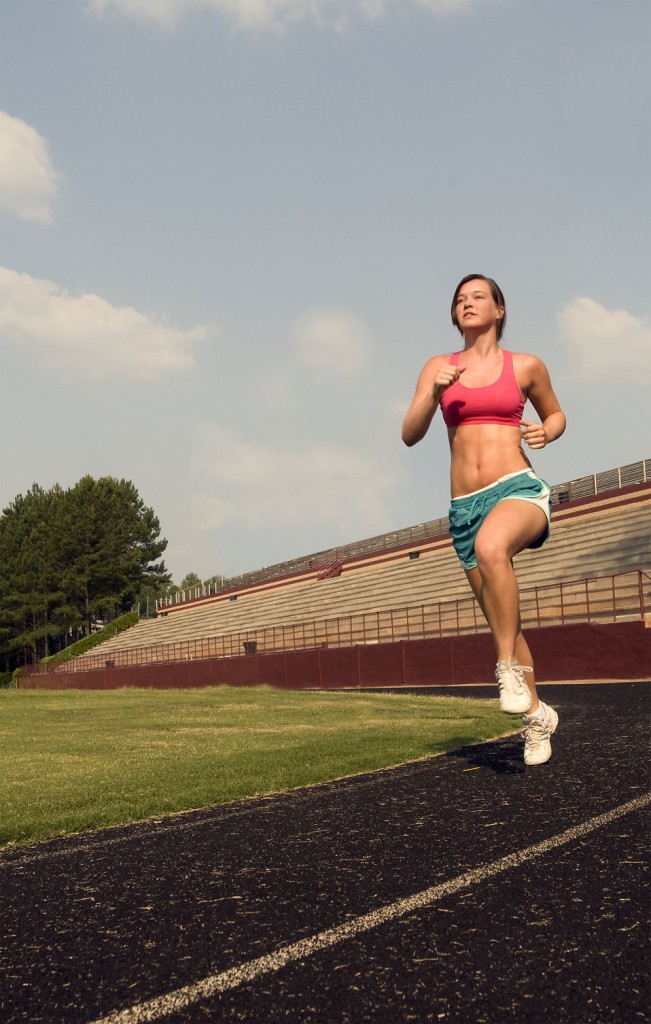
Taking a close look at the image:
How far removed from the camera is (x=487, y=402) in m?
4.67

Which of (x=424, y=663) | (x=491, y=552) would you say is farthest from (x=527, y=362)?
(x=424, y=663)

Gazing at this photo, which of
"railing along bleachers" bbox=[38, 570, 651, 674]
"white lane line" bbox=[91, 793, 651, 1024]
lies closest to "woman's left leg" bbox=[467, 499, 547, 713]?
"white lane line" bbox=[91, 793, 651, 1024]

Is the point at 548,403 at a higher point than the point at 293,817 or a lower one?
higher

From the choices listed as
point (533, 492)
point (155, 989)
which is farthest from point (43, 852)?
point (533, 492)

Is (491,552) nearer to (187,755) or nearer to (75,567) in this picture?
(187,755)

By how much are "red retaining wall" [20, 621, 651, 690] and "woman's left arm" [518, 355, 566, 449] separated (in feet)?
53.5

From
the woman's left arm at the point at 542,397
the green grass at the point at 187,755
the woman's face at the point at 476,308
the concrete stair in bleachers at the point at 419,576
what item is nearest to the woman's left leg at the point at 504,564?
the woman's left arm at the point at 542,397

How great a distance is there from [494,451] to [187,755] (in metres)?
3.53

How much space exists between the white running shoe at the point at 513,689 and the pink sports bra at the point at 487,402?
1314 mm

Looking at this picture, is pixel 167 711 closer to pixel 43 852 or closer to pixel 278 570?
pixel 43 852

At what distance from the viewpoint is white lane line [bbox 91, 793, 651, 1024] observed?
69.8 inches

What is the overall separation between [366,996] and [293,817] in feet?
6.91

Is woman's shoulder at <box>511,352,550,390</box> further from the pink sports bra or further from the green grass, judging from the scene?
the green grass

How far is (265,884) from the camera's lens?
268 cm
